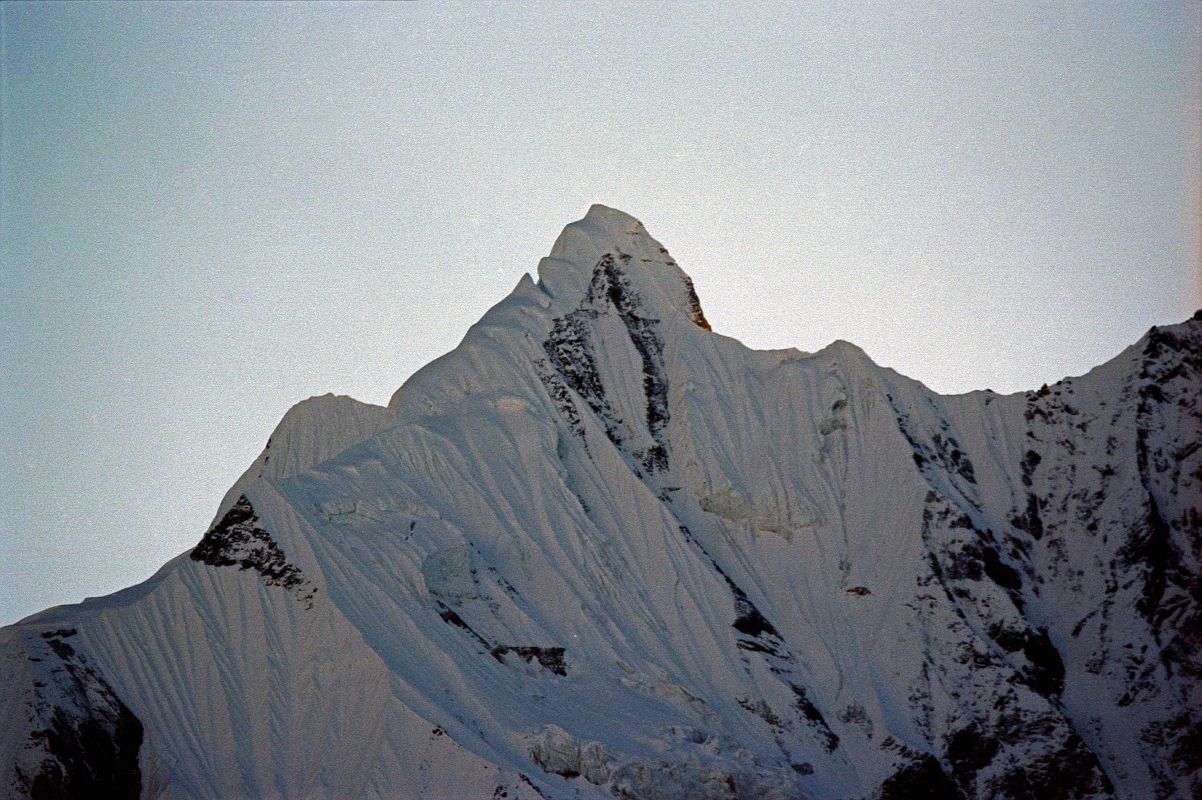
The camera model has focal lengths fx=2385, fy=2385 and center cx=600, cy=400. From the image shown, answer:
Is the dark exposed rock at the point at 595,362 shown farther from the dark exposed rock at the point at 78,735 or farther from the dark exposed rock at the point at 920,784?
the dark exposed rock at the point at 78,735

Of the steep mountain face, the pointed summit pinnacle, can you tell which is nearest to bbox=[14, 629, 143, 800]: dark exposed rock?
the steep mountain face

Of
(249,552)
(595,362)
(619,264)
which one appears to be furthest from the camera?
(619,264)

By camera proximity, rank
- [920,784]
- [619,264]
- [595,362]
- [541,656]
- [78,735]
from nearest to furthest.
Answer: [78,735], [541,656], [920,784], [595,362], [619,264]

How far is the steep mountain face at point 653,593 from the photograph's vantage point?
136m

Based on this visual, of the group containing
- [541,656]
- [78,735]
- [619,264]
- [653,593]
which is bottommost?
[541,656]

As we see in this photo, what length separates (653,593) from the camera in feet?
507

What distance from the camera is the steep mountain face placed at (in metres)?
136

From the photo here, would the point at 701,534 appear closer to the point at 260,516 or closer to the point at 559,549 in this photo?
the point at 559,549

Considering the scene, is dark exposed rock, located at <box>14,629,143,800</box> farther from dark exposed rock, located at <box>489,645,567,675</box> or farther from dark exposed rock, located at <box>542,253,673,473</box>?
dark exposed rock, located at <box>542,253,673,473</box>

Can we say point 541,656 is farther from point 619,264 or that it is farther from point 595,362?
point 619,264

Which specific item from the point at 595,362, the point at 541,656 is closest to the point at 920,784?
the point at 541,656

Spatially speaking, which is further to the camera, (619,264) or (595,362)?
(619,264)

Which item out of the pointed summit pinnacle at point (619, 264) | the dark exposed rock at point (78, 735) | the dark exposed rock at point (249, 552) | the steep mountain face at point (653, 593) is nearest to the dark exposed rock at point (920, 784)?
the steep mountain face at point (653, 593)

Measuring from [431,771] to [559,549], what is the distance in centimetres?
2515
